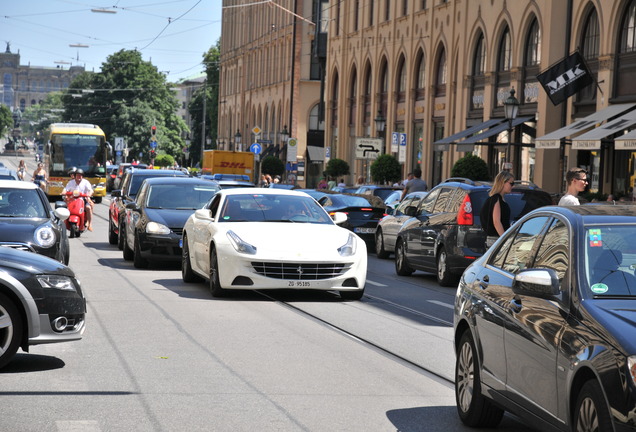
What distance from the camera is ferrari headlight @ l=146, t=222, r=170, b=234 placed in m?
19.3

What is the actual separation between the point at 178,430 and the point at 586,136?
2313 cm

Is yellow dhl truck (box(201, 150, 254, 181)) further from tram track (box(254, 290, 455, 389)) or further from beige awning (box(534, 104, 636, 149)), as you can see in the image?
tram track (box(254, 290, 455, 389))

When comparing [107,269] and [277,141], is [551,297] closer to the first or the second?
[107,269]

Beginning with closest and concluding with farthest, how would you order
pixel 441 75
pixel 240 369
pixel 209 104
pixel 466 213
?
pixel 240 369 → pixel 466 213 → pixel 441 75 → pixel 209 104

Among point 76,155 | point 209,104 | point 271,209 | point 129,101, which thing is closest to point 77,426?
point 271,209

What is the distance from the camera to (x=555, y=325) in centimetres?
598

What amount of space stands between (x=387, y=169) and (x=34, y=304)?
1447 inches

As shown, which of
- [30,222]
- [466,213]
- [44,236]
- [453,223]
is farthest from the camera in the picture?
[453,223]

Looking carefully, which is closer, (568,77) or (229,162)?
(568,77)

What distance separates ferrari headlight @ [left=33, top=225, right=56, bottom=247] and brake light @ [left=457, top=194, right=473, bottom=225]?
6.51 meters

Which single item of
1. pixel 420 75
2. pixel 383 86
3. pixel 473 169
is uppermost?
pixel 420 75

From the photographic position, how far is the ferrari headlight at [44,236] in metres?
14.2

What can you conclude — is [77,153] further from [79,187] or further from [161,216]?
[161,216]

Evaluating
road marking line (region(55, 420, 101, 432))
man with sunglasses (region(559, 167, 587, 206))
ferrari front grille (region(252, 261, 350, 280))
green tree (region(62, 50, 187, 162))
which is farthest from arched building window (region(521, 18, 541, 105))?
green tree (region(62, 50, 187, 162))
